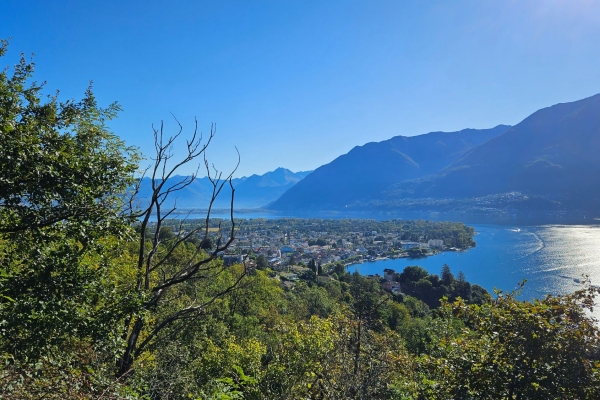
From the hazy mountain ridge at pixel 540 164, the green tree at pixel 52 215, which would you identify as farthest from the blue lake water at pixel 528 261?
the hazy mountain ridge at pixel 540 164

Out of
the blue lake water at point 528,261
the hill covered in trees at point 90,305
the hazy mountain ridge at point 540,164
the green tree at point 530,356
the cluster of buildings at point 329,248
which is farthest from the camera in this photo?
the hazy mountain ridge at point 540,164

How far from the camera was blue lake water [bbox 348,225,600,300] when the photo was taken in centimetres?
3116

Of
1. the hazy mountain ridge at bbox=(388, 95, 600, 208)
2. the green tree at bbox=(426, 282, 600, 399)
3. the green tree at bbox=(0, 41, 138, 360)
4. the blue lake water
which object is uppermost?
the hazy mountain ridge at bbox=(388, 95, 600, 208)

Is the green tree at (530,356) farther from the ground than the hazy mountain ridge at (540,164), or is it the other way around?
the hazy mountain ridge at (540,164)

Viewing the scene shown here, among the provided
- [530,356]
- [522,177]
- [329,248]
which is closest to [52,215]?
[530,356]

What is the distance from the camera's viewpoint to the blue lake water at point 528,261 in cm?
3116

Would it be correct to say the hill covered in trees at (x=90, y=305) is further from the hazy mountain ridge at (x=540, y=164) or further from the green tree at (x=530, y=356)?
the hazy mountain ridge at (x=540, y=164)

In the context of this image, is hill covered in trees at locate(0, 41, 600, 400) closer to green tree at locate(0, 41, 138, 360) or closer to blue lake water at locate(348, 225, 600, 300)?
green tree at locate(0, 41, 138, 360)

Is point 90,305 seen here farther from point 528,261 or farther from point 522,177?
point 522,177

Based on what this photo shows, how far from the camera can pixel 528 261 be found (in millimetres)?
39938

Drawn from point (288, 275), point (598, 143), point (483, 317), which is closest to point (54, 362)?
point (483, 317)

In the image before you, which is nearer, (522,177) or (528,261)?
(528,261)

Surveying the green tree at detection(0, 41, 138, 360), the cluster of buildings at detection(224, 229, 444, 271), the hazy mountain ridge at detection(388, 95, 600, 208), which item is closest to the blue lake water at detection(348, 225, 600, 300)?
the cluster of buildings at detection(224, 229, 444, 271)

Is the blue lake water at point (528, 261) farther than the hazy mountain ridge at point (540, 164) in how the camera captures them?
No
